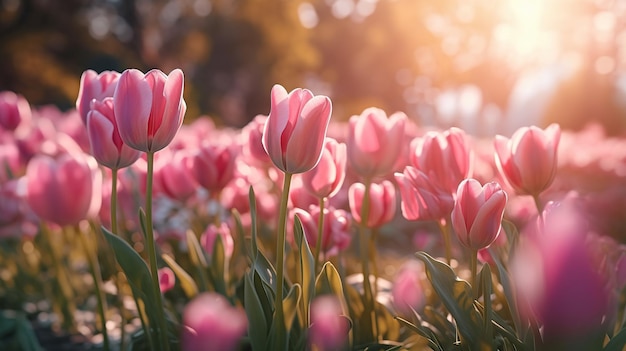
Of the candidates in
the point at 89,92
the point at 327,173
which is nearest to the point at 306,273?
the point at 327,173

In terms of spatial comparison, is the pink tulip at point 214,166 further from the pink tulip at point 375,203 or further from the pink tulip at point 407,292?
the pink tulip at point 407,292

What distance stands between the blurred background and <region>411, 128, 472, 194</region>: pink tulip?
36.1ft

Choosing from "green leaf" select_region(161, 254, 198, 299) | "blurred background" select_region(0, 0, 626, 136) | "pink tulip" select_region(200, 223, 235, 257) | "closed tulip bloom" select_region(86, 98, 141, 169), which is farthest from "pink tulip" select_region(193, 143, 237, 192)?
"blurred background" select_region(0, 0, 626, 136)

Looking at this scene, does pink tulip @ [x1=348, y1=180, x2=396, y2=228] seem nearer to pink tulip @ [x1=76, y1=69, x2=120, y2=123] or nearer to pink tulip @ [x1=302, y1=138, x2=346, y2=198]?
pink tulip @ [x1=302, y1=138, x2=346, y2=198]

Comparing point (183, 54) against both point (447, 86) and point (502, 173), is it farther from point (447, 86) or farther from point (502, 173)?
point (502, 173)

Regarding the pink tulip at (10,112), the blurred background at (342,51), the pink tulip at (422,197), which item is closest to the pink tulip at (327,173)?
the pink tulip at (422,197)

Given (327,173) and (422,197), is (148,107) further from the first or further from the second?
(422,197)

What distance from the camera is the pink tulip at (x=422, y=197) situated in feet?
4.66

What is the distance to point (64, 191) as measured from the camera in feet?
5.13

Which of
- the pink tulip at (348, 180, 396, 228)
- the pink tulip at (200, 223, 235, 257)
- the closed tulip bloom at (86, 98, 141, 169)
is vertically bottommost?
the pink tulip at (200, 223, 235, 257)

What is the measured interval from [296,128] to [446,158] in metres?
0.46

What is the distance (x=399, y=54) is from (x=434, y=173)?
3692 centimetres

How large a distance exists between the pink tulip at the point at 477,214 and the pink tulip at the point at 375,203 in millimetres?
477

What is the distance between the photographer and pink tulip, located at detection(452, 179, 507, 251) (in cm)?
119
